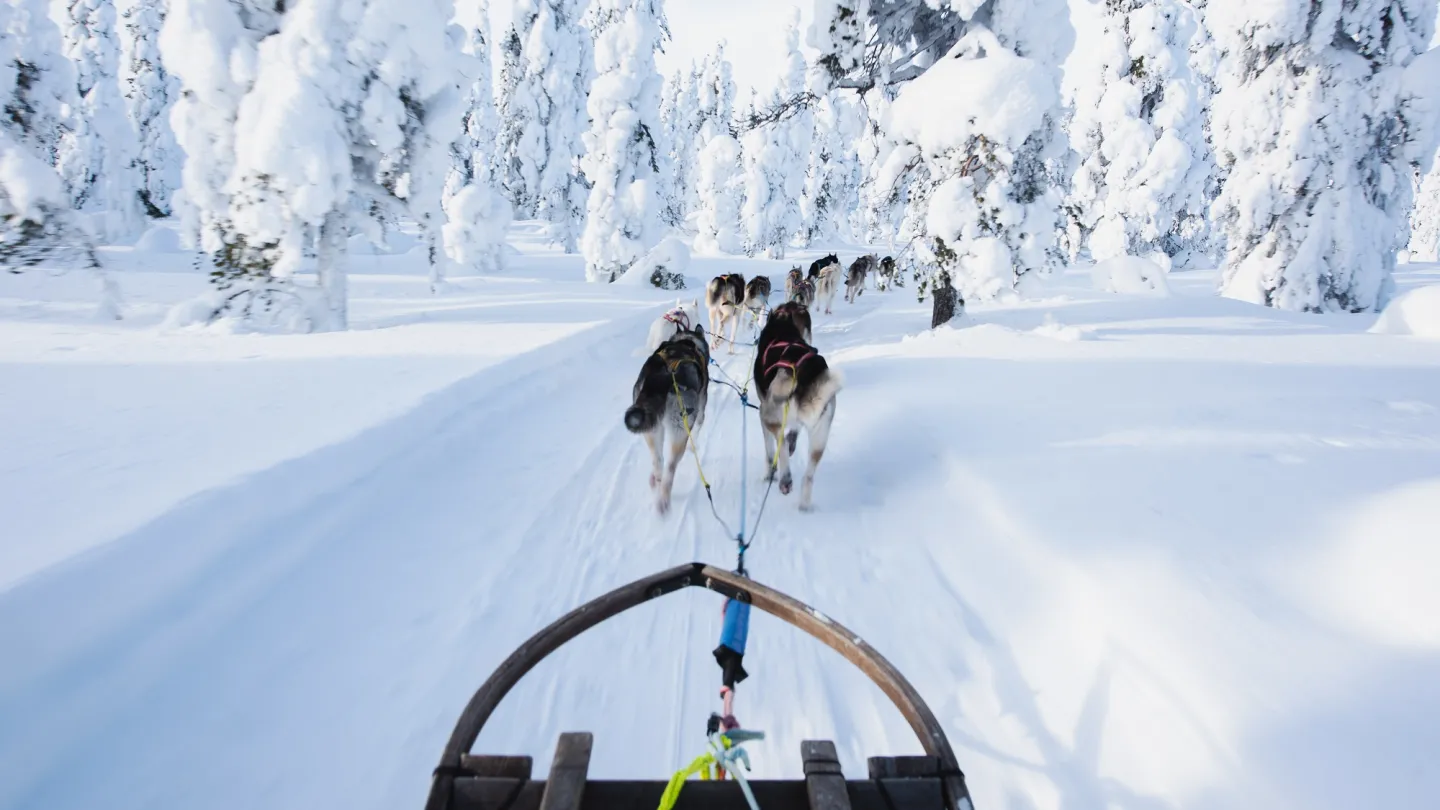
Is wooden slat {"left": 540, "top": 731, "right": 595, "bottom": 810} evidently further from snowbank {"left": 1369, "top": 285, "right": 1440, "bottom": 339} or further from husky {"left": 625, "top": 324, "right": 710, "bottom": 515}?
snowbank {"left": 1369, "top": 285, "right": 1440, "bottom": 339}

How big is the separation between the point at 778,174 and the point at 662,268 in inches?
916

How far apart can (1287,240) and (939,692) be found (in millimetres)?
17526

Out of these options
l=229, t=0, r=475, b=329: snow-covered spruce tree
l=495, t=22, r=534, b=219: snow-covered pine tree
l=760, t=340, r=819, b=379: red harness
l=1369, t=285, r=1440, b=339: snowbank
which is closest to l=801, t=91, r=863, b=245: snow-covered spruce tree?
l=495, t=22, r=534, b=219: snow-covered pine tree

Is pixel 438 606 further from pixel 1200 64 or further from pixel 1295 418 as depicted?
pixel 1200 64

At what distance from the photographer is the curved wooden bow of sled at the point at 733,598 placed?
4.14 feet

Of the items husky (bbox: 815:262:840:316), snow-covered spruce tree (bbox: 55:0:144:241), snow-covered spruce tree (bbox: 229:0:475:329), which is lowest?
husky (bbox: 815:262:840:316)

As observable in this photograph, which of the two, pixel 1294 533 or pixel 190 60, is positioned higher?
pixel 190 60

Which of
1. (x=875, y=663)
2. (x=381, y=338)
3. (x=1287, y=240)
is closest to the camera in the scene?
(x=875, y=663)

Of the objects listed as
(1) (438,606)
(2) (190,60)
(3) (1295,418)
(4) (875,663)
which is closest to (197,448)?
(1) (438,606)

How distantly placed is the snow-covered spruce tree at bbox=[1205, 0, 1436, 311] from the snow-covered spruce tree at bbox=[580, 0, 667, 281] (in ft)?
54.7

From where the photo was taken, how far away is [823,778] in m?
1.22

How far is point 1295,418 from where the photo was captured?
4.55 meters

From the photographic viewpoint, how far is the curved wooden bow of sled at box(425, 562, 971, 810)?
1.26 metres

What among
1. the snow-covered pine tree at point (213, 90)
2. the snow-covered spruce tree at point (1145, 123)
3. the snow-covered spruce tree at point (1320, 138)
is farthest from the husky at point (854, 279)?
the snow-covered pine tree at point (213, 90)
